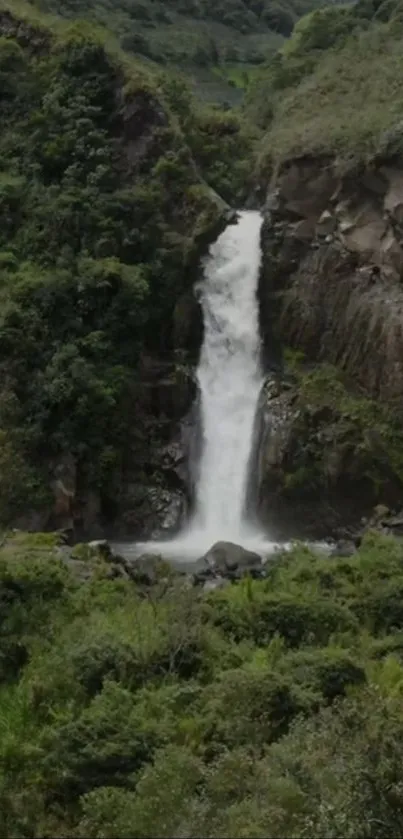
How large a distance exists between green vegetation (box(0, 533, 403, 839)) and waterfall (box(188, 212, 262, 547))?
33.9ft

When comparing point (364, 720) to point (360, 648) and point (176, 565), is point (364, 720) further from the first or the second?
point (176, 565)

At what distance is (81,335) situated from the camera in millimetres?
33438

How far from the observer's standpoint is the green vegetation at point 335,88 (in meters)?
36.1

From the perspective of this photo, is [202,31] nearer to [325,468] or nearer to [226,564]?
[325,468]

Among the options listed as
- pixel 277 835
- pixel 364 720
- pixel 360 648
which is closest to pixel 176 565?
pixel 360 648

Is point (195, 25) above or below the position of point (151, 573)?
above

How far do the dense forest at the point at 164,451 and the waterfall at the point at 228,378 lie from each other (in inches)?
26.1

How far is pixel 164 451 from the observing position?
110 feet

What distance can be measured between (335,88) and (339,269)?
1120 centimetres

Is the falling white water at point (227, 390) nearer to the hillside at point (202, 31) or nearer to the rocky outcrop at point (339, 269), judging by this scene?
the rocky outcrop at point (339, 269)

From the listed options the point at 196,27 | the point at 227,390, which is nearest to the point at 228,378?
the point at 227,390

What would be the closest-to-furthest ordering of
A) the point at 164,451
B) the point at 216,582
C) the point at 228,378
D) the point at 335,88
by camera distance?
the point at 216,582 → the point at 164,451 → the point at 228,378 → the point at 335,88

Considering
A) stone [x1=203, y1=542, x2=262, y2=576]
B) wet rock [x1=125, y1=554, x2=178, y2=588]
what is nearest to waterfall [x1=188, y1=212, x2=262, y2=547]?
stone [x1=203, y1=542, x2=262, y2=576]

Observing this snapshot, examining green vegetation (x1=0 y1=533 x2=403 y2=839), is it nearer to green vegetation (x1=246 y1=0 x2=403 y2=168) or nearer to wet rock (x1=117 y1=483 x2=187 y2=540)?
wet rock (x1=117 y1=483 x2=187 y2=540)
